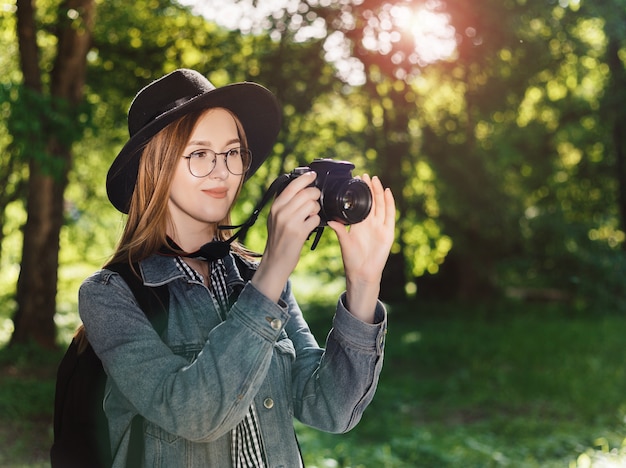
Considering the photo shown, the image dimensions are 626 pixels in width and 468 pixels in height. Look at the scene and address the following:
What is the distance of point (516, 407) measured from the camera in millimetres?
7883

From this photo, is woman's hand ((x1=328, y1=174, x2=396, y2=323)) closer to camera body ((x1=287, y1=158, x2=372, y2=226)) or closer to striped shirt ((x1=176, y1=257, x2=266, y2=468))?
camera body ((x1=287, y1=158, x2=372, y2=226))

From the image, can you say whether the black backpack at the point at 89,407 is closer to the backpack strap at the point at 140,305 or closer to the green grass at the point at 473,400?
the backpack strap at the point at 140,305

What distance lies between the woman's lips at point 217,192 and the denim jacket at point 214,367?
0.18 m

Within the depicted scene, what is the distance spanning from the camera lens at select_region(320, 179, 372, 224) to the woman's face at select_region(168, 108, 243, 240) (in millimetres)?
334

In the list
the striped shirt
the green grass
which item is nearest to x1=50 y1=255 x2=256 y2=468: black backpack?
the striped shirt

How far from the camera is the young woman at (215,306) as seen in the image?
1459 mm

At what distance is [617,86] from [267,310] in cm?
1224

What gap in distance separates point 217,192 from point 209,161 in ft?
0.25

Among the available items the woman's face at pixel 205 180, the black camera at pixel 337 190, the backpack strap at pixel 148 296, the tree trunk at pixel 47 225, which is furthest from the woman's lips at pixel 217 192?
the tree trunk at pixel 47 225

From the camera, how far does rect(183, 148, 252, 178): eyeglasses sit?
1.75 m

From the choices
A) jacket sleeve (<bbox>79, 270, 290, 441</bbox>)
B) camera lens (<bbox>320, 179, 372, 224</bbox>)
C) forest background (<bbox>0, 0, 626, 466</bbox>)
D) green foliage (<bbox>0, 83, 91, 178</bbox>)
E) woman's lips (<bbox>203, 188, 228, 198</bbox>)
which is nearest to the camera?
jacket sleeve (<bbox>79, 270, 290, 441</bbox>)

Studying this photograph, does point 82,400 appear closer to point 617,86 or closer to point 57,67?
point 57,67

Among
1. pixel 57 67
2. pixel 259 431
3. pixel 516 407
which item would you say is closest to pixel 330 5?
pixel 57 67

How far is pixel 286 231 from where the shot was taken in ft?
4.84
